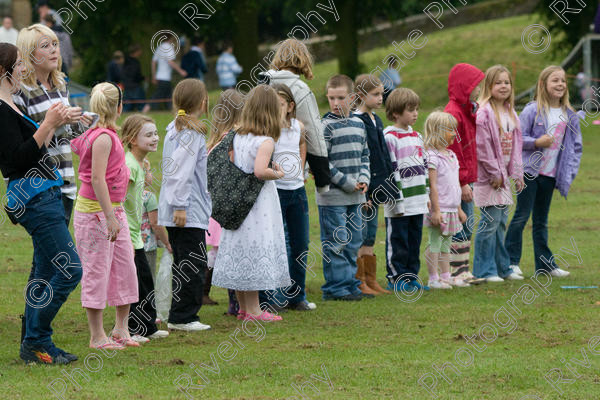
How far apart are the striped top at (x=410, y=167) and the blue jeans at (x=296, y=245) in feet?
3.71

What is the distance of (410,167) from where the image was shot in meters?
9.43

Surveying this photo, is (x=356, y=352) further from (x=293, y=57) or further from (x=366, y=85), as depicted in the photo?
(x=366, y=85)

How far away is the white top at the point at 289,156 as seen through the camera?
27.1 ft

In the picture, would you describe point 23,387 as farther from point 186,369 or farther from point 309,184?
point 309,184

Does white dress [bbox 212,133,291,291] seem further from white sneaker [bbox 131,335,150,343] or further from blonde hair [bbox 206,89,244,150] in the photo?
white sneaker [bbox 131,335,150,343]

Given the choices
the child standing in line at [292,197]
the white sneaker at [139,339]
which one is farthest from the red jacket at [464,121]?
the white sneaker at [139,339]

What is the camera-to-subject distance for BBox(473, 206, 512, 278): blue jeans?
10.0 m

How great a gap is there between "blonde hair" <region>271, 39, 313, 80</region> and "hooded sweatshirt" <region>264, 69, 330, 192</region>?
0.06 m

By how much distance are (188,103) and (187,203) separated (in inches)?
29.0

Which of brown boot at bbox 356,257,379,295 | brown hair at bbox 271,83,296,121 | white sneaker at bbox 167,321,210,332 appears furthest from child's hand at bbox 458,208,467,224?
white sneaker at bbox 167,321,210,332

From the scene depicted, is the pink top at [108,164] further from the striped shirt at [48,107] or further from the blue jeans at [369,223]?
the blue jeans at [369,223]

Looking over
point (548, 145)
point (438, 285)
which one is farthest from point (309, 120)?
point (548, 145)

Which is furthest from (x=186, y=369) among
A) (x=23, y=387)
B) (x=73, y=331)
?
(x=73, y=331)

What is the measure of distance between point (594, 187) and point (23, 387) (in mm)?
13385
